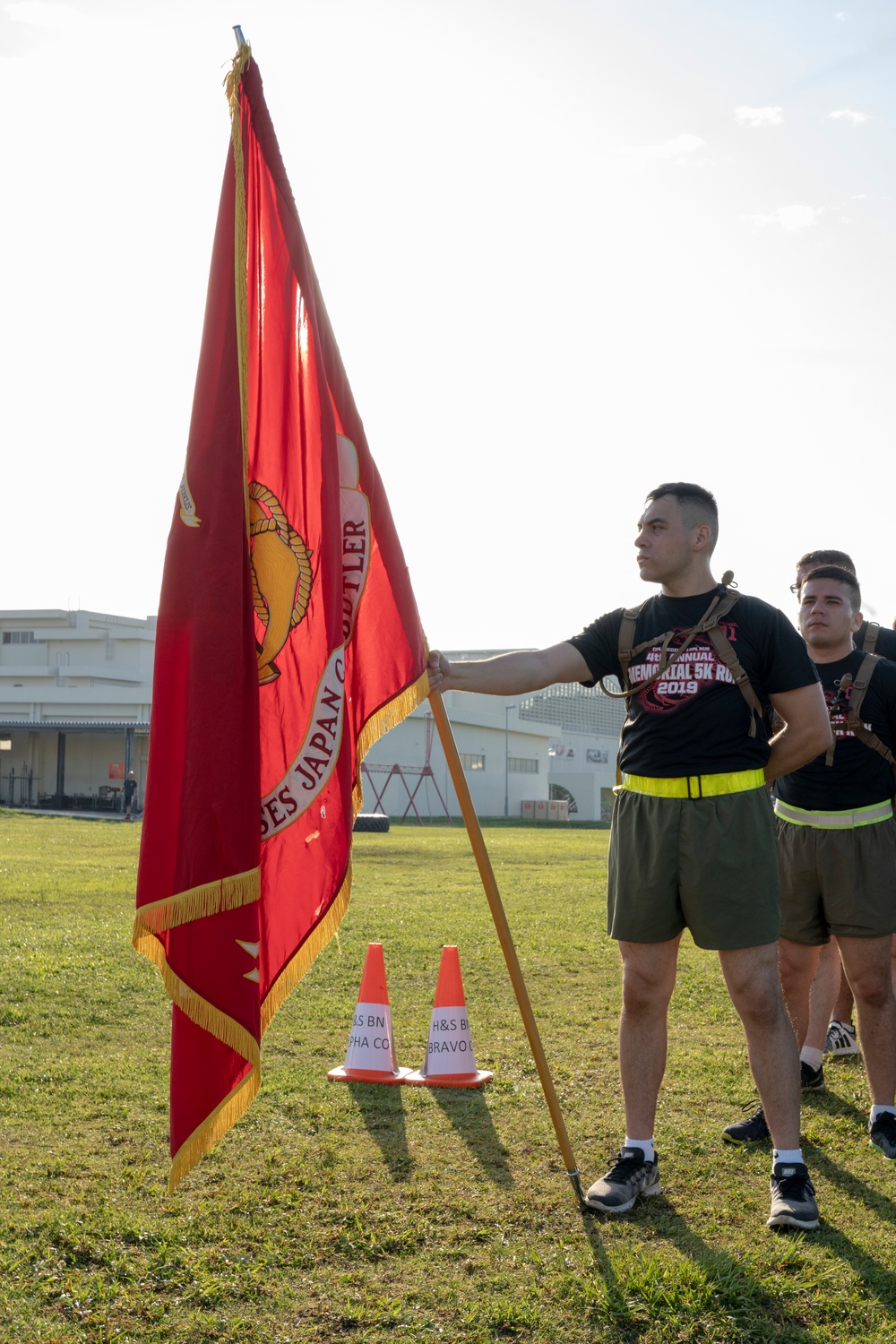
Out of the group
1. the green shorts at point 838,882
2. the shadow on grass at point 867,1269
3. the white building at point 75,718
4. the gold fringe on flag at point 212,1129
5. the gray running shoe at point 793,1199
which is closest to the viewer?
the shadow on grass at point 867,1269

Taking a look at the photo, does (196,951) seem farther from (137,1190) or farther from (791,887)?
(791,887)

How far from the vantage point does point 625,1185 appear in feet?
14.1

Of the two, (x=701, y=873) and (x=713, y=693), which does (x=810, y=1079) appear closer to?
(x=701, y=873)

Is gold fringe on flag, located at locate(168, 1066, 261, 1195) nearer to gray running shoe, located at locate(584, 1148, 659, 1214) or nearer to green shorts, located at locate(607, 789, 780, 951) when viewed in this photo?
gray running shoe, located at locate(584, 1148, 659, 1214)

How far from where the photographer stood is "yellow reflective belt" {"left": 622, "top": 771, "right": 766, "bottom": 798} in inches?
174

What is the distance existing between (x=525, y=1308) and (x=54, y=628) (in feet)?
233

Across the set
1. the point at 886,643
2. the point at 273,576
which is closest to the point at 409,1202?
the point at 273,576

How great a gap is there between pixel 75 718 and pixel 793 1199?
5760 cm

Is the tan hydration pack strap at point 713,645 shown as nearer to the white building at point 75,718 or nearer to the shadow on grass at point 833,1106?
the shadow on grass at point 833,1106

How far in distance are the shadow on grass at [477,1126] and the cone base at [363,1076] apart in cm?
21

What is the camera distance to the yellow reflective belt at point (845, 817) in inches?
213

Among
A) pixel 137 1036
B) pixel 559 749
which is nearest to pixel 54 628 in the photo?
pixel 559 749

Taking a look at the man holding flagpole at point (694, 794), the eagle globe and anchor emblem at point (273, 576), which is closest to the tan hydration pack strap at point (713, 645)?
the man holding flagpole at point (694, 794)

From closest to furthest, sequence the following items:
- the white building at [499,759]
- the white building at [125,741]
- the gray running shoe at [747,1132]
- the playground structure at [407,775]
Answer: the gray running shoe at [747,1132], the playground structure at [407,775], the white building at [499,759], the white building at [125,741]
